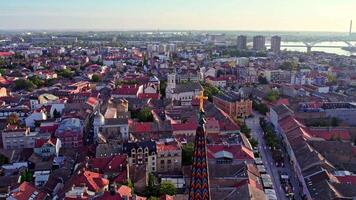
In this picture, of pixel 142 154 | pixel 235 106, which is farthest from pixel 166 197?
pixel 235 106

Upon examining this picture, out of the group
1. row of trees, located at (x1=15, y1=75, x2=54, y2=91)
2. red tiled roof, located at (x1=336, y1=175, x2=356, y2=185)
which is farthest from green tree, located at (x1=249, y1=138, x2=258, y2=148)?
row of trees, located at (x1=15, y1=75, x2=54, y2=91)

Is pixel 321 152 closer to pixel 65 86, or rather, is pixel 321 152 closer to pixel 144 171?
A: pixel 144 171

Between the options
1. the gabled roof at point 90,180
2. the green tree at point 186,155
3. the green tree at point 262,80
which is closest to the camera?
the gabled roof at point 90,180

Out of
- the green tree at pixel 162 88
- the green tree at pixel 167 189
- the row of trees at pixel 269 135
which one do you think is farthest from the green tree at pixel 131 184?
the green tree at pixel 162 88

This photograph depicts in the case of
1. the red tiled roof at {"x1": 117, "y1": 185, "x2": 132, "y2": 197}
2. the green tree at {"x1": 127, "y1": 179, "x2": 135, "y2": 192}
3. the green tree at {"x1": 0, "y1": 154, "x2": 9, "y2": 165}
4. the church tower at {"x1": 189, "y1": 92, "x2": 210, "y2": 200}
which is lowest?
the green tree at {"x1": 0, "y1": 154, "x2": 9, "y2": 165}

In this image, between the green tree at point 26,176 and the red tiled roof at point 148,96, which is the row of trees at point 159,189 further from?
the red tiled roof at point 148,96

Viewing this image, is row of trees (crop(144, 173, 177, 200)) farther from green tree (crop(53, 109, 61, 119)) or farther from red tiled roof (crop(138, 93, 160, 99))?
red tiled roof (crop(138, 93, 160, 99))

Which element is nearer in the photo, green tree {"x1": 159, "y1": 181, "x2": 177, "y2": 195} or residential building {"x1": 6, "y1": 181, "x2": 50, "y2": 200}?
residential building {"x1": 6, "y1": 181, "x2": 50, "y2": 200}
